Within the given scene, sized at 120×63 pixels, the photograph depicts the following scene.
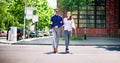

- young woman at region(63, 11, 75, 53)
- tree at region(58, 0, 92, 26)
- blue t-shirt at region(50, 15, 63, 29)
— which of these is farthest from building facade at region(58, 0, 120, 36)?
blue t-shirt at region(50, 15, 63, 29)

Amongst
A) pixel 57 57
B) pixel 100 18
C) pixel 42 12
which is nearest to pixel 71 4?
pixel 100 18

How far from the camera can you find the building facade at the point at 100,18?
34.9 m

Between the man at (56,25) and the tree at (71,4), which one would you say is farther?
the tree at (71,4)

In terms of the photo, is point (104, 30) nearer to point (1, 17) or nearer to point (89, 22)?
point (89, 22)

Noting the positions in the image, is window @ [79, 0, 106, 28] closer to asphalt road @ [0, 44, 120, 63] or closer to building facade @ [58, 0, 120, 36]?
building facade @ [58, 0, 120, 36]

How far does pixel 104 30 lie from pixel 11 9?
95.6ft

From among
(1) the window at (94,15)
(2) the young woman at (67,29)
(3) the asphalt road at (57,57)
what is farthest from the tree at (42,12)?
(3) the asphalt road at (57,57)

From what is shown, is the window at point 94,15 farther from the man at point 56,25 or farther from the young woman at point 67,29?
the man at point 56,25

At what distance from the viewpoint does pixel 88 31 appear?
1372 inches

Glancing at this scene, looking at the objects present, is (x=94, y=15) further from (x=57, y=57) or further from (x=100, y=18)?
(x=57, y=57)

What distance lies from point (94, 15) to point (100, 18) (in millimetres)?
693

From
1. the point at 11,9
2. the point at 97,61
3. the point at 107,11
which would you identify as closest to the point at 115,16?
the point at 107,11

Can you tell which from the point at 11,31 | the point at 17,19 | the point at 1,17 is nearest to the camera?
the point at 11,31

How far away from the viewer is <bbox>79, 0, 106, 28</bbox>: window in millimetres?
35062
